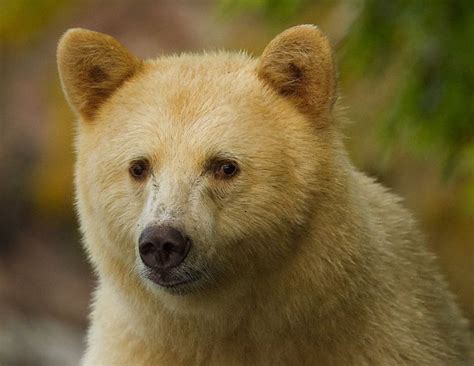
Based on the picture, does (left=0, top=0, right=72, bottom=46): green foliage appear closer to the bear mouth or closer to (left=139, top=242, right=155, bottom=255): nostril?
the bear mouth

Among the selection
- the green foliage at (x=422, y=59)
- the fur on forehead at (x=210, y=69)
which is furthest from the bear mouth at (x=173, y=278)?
the green foliage at (x=422, y=59)

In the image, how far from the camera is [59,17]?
17.0 m

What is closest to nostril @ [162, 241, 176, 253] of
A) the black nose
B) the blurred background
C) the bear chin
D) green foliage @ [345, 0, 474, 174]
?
the black nose

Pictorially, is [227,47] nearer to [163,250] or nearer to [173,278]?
[173,278]

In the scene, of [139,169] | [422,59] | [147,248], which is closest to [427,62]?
[422,59]

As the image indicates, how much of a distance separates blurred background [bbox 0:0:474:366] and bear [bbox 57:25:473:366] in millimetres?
659

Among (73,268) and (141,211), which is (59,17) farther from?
(141,211)

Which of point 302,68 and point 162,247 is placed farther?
point 302,68

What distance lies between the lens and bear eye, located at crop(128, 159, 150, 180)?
A: 6.16 metres

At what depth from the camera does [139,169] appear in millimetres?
6191

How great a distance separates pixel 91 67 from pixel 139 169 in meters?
0.69

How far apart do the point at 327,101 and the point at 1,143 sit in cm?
1166

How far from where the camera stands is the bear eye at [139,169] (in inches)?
243

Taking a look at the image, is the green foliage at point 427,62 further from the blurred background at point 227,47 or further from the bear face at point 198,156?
the bear face at point 198,156
